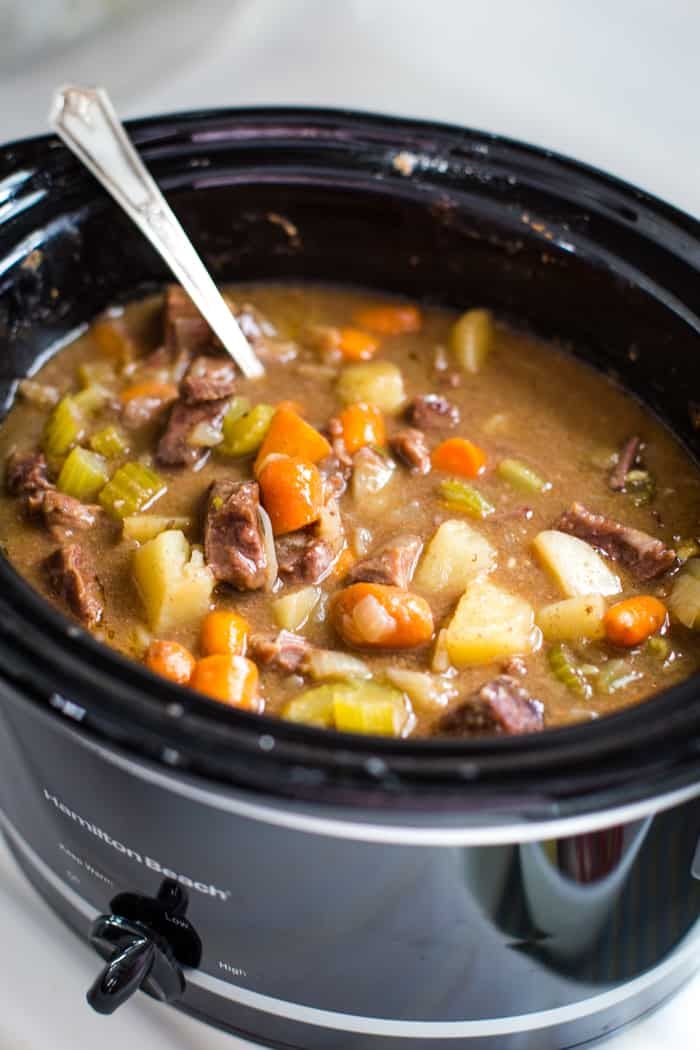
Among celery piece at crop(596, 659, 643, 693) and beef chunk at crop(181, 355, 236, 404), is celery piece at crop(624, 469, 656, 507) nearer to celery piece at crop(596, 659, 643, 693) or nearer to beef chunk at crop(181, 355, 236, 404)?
celery piece at crop(596, 659, 643, 693)

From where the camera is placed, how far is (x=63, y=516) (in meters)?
2.08

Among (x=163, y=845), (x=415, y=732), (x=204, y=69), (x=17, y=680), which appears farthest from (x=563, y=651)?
(x=204, y=69)

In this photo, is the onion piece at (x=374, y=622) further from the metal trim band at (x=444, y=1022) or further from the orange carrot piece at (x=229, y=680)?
the metal trim band at (x=444, y=1022)

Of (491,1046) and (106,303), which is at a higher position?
(106,303)

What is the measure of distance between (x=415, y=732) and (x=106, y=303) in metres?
1.20

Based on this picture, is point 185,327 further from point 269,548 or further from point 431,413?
point 269,548

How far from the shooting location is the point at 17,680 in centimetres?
145

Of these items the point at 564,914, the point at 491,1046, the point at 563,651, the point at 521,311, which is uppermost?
the point at 521,311

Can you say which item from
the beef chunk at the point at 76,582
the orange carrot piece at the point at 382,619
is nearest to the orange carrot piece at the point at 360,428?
the orange carrot piece at the point at 382,619

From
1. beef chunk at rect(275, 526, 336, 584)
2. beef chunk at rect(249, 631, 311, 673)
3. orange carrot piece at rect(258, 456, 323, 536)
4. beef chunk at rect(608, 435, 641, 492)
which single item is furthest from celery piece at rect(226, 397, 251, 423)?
beef chunk at rect(608, 435, 641, 492)

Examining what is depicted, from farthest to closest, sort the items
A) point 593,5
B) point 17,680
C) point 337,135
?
point 593,5, point 337,135, point 17,680

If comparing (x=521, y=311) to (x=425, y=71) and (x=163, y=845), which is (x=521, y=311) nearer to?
(x=425, y=71)

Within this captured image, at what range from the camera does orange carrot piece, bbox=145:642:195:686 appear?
179 cm

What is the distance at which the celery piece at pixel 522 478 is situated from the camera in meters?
2.21
